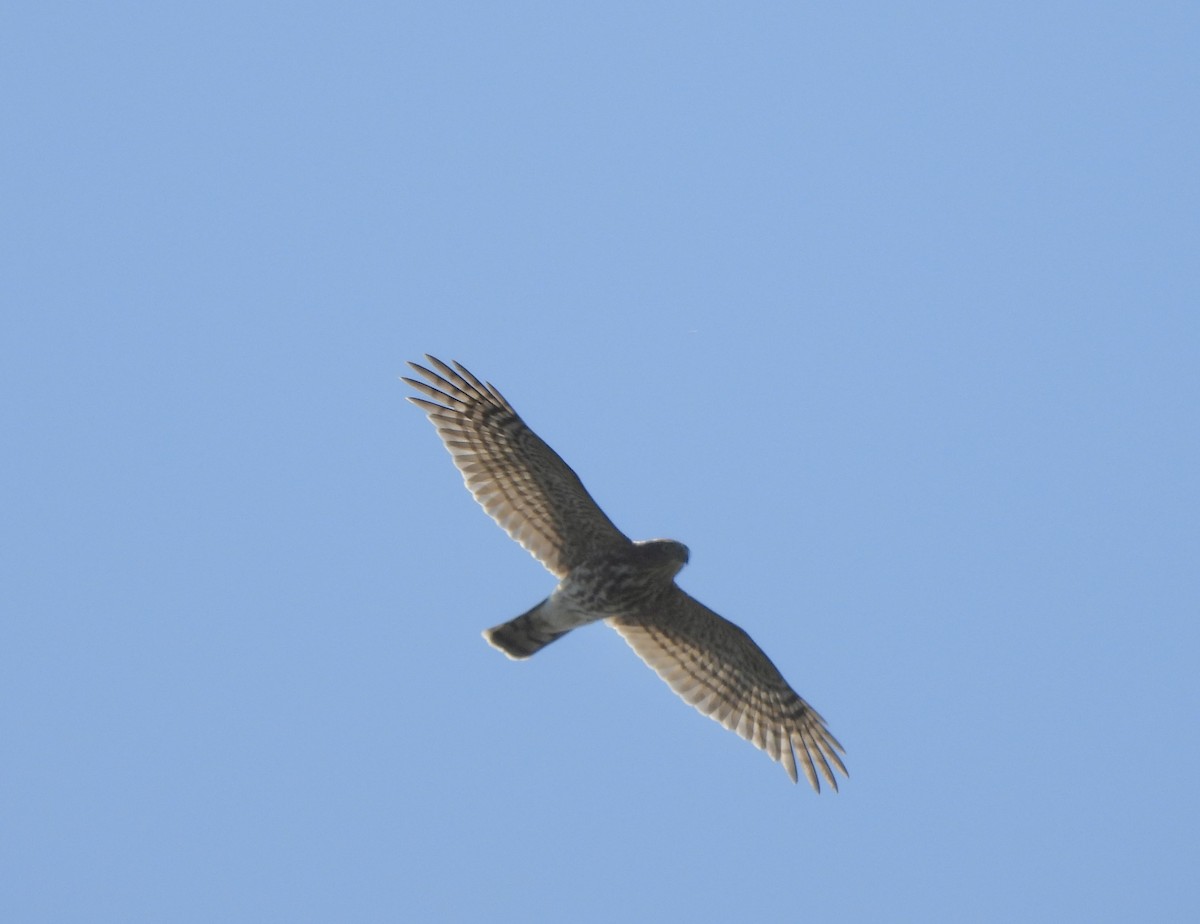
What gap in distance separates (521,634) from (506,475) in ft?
3.87

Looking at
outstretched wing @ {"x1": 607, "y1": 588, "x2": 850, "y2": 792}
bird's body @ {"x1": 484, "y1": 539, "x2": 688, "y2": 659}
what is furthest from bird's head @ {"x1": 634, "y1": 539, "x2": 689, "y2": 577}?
outstretched wing @ {"x1": 607, "y1": 588, "x2": 850, "y2": 792}

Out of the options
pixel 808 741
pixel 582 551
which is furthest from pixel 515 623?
pixel 808 741

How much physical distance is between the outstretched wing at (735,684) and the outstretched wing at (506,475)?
85 centimetres

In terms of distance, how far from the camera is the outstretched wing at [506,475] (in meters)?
11.7

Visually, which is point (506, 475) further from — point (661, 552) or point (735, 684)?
point (735, 684)

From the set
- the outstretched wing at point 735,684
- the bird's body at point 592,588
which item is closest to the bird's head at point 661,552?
the bird's body at point 592,588

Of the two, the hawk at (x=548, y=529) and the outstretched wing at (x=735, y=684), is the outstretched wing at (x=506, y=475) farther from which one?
the outstretched wing at (x=735, y=684)

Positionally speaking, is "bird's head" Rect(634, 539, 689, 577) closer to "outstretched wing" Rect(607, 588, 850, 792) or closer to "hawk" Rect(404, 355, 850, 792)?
"hawk" Rect(404, 355, 850, 792)

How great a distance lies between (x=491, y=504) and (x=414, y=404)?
938 millimetres

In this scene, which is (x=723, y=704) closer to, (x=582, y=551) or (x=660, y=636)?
(x=660, y=636)

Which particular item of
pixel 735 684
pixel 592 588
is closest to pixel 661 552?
pixel 592 588

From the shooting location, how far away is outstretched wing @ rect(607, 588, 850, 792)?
1228cm

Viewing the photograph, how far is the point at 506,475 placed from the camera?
38.5ft

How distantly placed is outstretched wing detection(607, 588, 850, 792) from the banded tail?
0.81 metres
